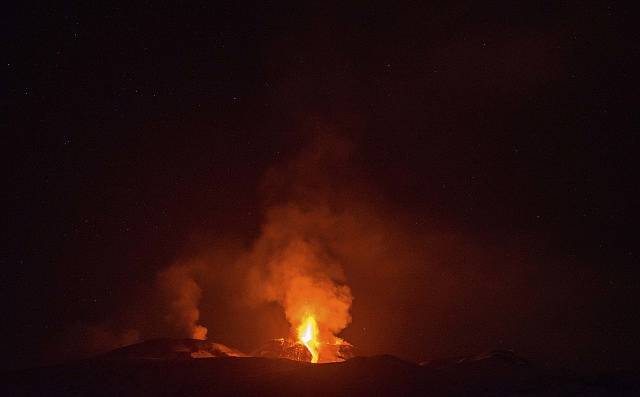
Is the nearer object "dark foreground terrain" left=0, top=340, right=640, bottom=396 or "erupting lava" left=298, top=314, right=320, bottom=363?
"dark foreground terrain" left=0, top=340, right=640, bottom=396

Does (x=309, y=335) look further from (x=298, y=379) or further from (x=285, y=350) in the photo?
(x=298, y=379)

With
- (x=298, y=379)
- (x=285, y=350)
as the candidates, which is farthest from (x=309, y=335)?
(x=298, y=379)

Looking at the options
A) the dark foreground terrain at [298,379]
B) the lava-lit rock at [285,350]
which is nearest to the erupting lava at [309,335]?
the lava-lit rock at [285,350]

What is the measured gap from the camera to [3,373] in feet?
176

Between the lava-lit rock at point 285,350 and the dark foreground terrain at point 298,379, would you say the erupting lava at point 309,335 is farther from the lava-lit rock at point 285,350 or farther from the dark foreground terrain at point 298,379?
the dark foreground terrain at point 298,379

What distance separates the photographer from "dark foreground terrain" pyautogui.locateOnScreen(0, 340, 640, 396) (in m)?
41.2

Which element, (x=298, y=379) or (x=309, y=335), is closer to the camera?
(x=298, y=379)

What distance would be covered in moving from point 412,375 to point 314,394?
29.7ft

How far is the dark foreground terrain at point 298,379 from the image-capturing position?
135 feet

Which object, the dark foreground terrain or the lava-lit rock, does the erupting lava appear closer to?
the lava-lit rock

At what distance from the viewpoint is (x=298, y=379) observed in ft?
143

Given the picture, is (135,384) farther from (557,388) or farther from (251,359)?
(557,388)

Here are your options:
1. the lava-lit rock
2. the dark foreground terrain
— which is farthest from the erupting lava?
the dark foreground terrain

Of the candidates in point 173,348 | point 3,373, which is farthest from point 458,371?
point 3,373
